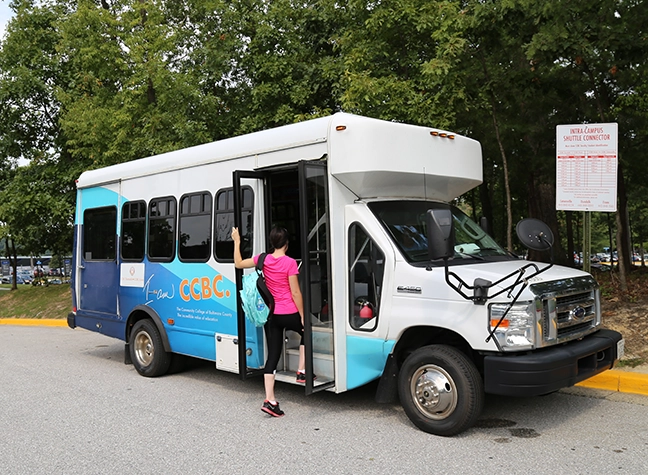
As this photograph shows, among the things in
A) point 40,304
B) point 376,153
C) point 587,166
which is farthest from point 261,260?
point 40,304

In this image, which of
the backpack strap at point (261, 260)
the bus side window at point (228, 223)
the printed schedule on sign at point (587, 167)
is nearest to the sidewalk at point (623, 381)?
the printed schedule on sign at point (587, 167)

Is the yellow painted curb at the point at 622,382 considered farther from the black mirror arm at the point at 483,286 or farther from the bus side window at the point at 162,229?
the bus side window at the point at 162,229

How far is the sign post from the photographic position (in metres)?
7.73

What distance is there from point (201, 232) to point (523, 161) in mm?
10948

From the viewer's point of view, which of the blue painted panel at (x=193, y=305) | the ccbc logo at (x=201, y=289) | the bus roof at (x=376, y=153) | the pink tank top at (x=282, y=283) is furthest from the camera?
the ccbc logo at (x=201, y=289)

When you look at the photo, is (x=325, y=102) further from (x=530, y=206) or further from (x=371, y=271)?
(x=371, y=271)

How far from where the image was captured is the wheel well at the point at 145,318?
7797 mm

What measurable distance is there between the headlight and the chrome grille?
0.09 m

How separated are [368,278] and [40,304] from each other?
15757 mm

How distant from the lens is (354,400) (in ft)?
21.5

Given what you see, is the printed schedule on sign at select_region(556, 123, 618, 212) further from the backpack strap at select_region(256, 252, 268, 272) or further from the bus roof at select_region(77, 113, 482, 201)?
the backpack strap at select_region(256, 252, 268, 272)

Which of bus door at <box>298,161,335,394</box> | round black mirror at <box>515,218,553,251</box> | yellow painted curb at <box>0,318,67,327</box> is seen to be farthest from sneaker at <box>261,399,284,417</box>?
yellow painted curb at <box>0,318,67,327</box>

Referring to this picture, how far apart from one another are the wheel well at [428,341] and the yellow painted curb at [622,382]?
190cm

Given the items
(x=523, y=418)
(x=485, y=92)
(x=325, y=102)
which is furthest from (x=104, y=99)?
(x=523, y=418)
